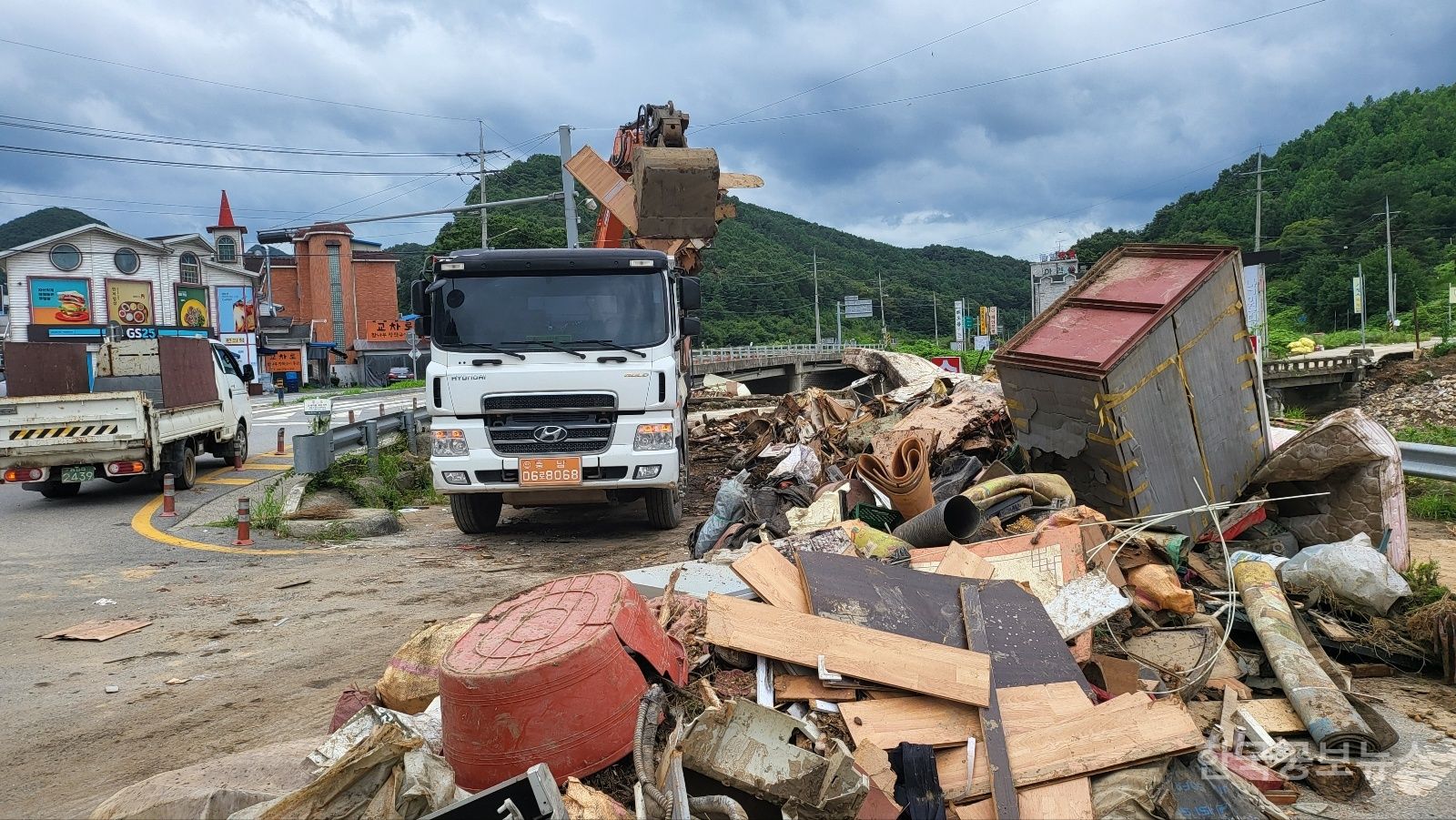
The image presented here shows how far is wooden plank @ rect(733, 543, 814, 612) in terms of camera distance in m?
4.22

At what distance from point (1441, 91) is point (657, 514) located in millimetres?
96465

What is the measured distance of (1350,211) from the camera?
7056 cm

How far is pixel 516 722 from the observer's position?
2.94 meters

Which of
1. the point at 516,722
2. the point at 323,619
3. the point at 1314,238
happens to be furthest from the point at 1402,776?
the point at 1314,238

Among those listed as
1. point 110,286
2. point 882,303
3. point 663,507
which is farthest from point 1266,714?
point 882,303

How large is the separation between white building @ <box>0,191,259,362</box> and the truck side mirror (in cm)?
3423

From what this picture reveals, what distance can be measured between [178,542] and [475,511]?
320 cm

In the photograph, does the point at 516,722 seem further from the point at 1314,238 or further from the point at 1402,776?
the point at 1314,238

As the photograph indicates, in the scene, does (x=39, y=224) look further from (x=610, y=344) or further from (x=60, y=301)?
(x=610, y=344)

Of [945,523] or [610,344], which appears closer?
[945,523]

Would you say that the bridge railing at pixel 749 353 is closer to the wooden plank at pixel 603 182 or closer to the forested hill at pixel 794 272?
the forested hill at pixel 794 272

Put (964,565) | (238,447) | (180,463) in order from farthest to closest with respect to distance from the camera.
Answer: (238,447) < (180,463) < (964,565)

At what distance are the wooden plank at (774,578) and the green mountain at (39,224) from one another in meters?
106

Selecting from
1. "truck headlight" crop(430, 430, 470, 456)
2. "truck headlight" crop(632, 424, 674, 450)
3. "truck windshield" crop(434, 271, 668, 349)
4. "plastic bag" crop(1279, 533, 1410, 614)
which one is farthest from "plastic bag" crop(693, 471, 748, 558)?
"plastic bag" crop(1279, 533, 1410, 614)
